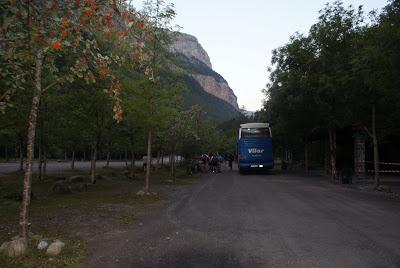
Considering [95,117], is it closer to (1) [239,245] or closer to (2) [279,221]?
(2) [279,221]

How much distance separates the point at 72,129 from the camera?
25359 mm

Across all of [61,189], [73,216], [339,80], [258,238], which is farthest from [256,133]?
[258,238]

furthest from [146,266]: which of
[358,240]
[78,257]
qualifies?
[358,240]

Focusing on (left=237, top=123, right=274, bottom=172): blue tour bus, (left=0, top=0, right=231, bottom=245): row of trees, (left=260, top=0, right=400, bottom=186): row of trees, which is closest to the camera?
(left=0, top=0, right=231, bottom=245): row of trees

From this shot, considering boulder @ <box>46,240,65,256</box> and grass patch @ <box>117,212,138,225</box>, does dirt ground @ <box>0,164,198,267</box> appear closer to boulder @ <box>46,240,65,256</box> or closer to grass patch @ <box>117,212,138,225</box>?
grass patch @ <box>117,212,138,225</box>

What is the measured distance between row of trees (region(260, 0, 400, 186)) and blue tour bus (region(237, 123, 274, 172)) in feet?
7.93

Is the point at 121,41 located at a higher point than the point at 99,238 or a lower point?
higher

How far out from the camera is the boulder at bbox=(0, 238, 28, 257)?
26.2 ft

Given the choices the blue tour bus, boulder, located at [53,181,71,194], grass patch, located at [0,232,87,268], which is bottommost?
grass patch, located at [0,232,87,268]

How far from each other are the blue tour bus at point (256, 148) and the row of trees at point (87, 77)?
4.29 meters

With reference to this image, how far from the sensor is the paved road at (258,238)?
775 cm

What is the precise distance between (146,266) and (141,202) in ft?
32.3

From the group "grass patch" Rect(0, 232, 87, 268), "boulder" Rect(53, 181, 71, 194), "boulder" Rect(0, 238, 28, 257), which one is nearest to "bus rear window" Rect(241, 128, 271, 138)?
"boulder" Rect(53, 181, 71, 194)

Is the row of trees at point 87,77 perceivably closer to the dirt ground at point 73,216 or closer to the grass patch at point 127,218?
the dirt ground at point 73,216
